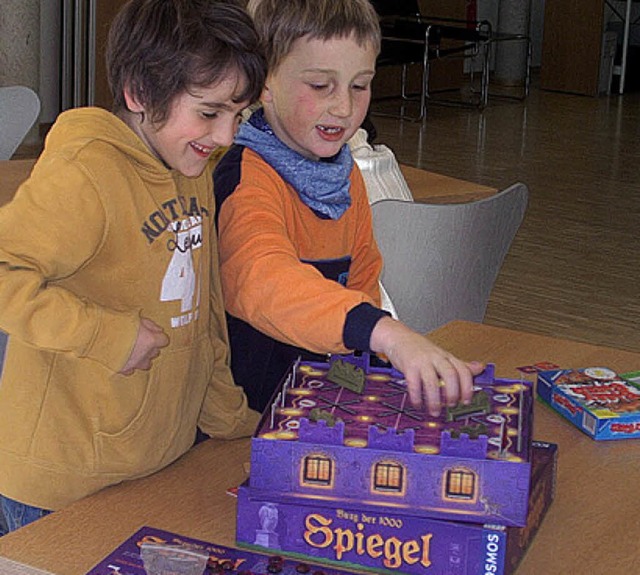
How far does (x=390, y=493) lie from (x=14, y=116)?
2697 mm

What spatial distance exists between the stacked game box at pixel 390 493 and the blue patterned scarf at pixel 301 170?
487mm

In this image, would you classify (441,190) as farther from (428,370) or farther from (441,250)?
(428,370)

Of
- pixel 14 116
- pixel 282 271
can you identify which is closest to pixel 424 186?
pixel 14 116

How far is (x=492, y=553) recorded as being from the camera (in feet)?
3.79

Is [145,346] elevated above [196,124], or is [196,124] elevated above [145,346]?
[196,124]

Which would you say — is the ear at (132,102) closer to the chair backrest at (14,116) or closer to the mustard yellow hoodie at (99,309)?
the mustard yellow hoodie at (99,309)

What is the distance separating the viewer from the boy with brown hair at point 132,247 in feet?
4.37

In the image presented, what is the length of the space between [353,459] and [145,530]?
26 cm

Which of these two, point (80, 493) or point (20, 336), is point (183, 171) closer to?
point (20, 336)

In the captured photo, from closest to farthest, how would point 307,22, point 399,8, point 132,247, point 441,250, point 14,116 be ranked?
point 132,247, point 307,22, point 441,250, point 14,116, point 399,8

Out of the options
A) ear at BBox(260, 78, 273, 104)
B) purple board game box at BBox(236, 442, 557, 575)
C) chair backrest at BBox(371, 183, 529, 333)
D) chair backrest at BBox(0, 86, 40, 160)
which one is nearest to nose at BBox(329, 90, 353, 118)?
ear at BBox(260, 78, 273, 104)

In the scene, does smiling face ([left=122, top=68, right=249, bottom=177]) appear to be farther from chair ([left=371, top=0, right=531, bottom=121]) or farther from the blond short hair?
chair ([left=371, top=0, right=531, bottom=121])

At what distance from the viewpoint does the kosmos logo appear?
3.78 feet

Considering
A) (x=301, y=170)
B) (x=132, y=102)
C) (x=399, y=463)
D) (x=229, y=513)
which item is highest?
(x=132, y=102)
